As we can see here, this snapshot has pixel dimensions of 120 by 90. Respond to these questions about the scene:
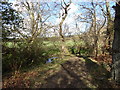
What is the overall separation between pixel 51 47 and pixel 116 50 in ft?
22.1

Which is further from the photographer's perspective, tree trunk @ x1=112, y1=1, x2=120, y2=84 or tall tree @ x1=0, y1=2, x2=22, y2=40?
tall tree @ x1=0, y1=2, x2=22, y2=40

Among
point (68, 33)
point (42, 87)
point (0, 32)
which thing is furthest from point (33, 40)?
point (68, 33)

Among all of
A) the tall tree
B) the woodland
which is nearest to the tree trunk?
the woodland

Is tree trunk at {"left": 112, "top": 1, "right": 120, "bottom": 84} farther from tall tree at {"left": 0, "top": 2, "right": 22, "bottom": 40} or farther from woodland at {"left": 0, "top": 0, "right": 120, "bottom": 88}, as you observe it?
tall tree at {"left": 0, "top": 2, "right": 22, "bottom": 40}

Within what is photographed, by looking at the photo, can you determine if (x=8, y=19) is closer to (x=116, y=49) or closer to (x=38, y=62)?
(x=38, y=62)

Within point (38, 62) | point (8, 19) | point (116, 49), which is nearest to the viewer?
point (116, 49)

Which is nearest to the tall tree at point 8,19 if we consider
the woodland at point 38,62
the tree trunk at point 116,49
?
the woodland at point 38,62

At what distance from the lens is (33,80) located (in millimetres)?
4371

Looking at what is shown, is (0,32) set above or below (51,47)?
above

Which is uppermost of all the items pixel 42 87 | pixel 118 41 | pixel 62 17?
pixel 62 17

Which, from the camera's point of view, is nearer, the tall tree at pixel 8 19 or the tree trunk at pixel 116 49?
the tree trunk at pixel 116 49

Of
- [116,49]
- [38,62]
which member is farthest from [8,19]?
[116,49]

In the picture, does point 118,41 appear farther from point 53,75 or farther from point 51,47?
point 51,47

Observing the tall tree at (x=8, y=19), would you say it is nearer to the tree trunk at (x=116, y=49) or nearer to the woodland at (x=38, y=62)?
the woodland at (x=38, y=62)
